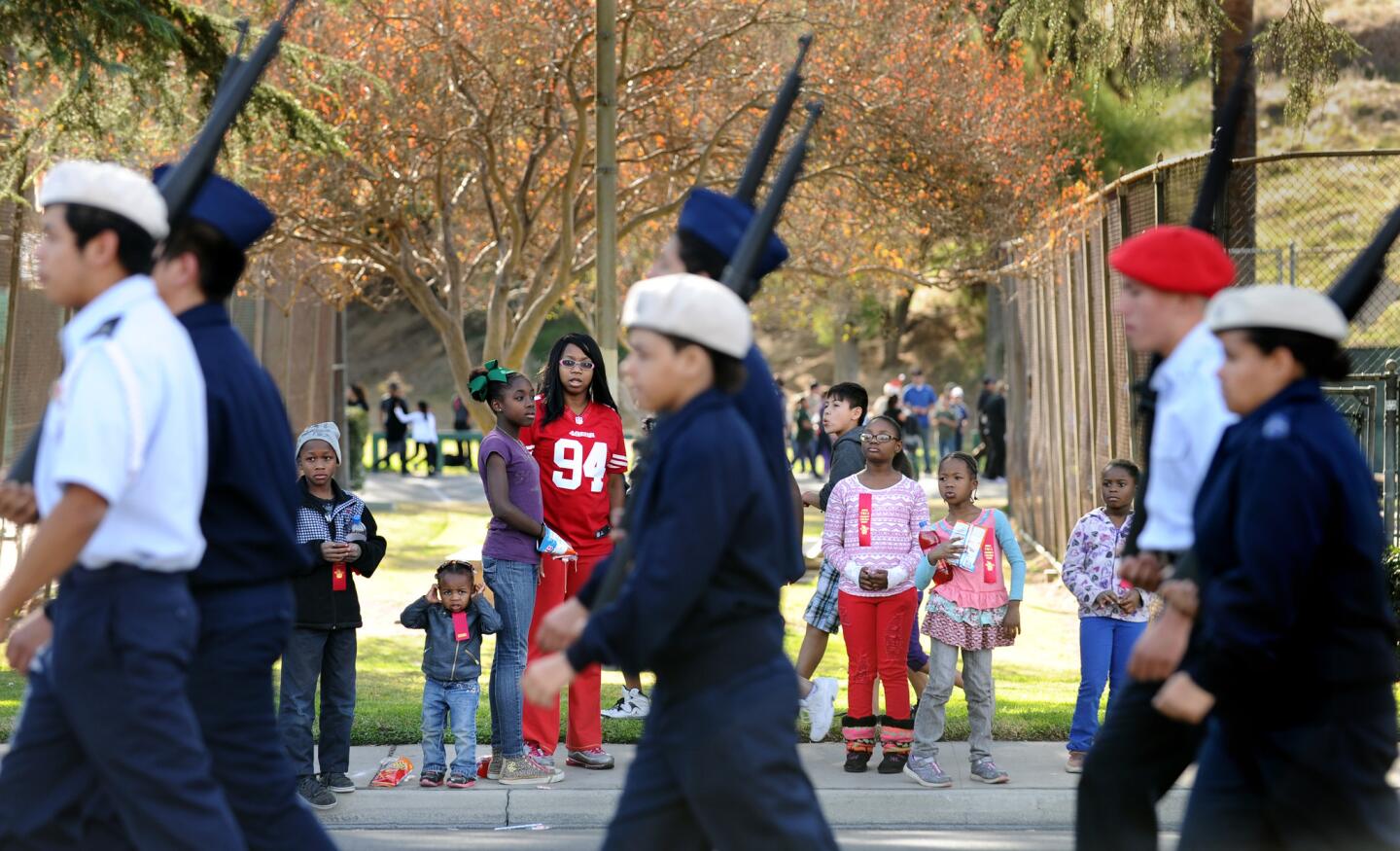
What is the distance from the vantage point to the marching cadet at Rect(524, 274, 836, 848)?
12.8 ft

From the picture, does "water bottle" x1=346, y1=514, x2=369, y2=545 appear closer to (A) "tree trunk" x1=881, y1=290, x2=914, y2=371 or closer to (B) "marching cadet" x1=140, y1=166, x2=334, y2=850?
(B) "marching cadet" x1=140, y1=166, x2=334, y2=850

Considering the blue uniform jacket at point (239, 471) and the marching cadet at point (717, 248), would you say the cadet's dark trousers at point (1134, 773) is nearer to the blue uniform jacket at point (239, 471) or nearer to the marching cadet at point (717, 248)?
the marching cadet at point (717, 248)

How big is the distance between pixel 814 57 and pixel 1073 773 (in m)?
10.1

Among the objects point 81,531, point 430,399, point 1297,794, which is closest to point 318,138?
point 81,531

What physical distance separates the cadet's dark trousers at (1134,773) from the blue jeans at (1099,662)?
11.1 feet

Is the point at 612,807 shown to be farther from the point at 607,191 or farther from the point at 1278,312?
the point at 607,191

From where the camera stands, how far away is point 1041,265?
17000mm

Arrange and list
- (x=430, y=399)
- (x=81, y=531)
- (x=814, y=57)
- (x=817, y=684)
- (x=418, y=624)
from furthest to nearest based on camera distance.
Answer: (x=430, y=399), (x=814, y=57), (x=418, y=624), (x=817, y=684), (x=81, y=531)

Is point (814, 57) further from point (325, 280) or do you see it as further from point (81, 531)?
point (81, 531)

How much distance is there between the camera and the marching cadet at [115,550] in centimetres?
383

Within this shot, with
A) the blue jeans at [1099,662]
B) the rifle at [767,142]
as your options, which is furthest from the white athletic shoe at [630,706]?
the rifle at [767,142]

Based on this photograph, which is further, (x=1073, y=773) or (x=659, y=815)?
(x=1073, y=773)

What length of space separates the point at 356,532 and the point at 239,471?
122 inches

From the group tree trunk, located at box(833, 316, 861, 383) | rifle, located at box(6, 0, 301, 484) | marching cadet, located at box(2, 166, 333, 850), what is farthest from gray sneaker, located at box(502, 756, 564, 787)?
tree trunk, located at box(833, 316, 861, 383)
